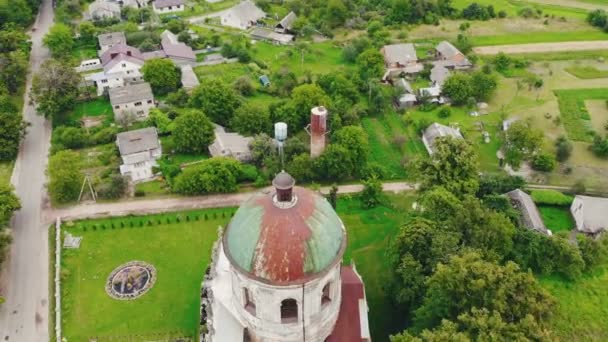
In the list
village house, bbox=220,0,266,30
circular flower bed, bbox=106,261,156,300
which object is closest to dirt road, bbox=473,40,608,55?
village house, bbox=220,0,266,30

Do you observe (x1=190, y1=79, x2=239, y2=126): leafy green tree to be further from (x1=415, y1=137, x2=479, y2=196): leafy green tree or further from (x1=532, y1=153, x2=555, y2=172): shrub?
(x1=532, y1=153, x2=555, y2=172): shrub

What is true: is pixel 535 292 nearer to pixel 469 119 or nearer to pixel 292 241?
pixel 292 241

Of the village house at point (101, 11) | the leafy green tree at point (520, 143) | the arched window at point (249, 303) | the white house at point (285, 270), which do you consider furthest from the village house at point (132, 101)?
the leafy green tree at point (520, 143)

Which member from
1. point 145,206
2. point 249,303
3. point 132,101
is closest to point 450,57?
point 132,101

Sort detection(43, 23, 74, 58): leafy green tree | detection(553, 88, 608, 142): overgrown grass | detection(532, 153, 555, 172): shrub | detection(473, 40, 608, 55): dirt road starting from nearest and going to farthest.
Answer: detection(532, 153, 555, 172): shrub, detection(553, 88, 608, 142): overgrown grass, detection(43, 23, 74, 58): leafy green tree, detection(473, 40, 608, 55): dirt road

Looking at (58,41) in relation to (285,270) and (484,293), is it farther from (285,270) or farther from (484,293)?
(484,293)

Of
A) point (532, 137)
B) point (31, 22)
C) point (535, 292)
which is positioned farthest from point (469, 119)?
point (31, 22)
